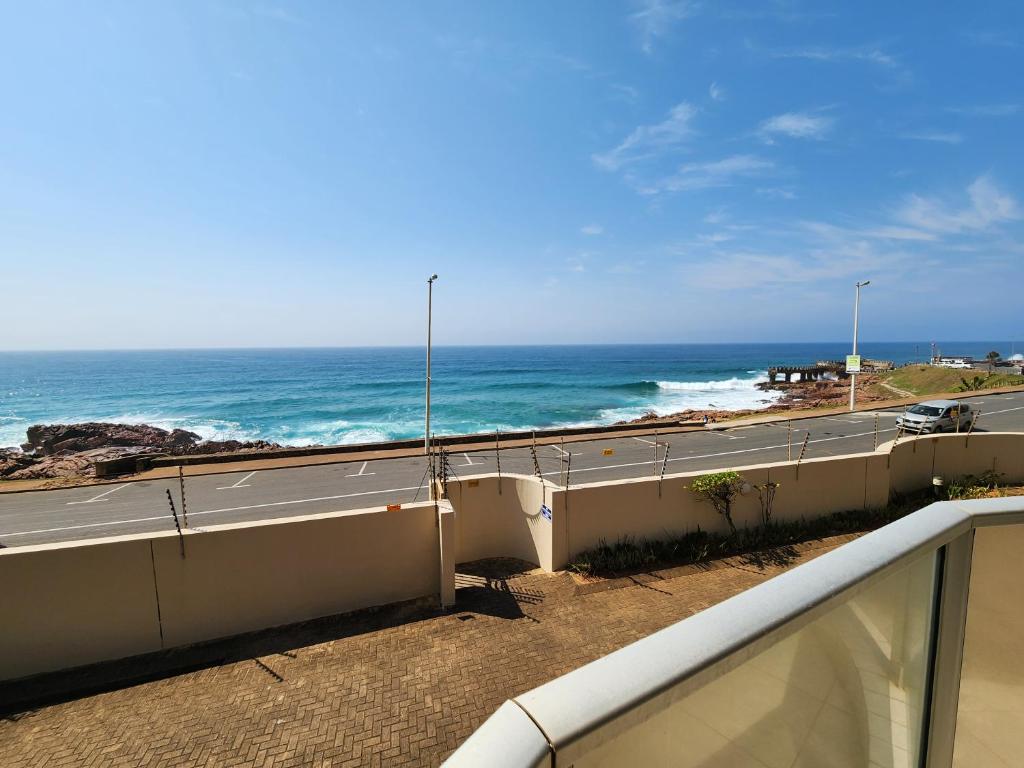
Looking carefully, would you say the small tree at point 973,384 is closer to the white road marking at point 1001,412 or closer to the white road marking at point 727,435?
the white road marking at point 1001,412

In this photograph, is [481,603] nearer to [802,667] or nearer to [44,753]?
[44,753]

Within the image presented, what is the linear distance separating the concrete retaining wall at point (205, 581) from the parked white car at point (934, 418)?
21.6 meters

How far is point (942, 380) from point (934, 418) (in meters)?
34.1

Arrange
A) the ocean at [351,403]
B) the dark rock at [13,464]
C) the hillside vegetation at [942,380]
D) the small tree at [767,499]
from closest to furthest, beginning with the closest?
the small tree at [767,499] < the dark rock at [13,464] < the hillside vegetation at [942,380] < the ocean at [351,403]

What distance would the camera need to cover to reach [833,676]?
1616 millimetres

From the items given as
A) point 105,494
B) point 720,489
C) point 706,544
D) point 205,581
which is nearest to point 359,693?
point 205,581

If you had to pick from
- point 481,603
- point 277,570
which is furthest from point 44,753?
point 481,603

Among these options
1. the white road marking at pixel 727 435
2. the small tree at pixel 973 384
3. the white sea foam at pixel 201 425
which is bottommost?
the white sea foam at pixel 201 425

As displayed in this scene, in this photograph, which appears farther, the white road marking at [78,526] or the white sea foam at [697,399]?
the white sea foam at [697,399]

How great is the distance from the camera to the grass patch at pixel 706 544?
33.8 feet

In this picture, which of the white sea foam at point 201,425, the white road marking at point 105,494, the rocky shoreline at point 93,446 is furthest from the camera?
the white sea foam at point 201,425

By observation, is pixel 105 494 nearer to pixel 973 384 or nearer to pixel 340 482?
pixel 340 482

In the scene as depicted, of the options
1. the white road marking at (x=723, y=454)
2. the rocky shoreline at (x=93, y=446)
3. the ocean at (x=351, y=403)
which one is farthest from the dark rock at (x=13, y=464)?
the white road marking at (x=723, y=454)

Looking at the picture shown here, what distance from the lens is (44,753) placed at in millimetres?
5879
